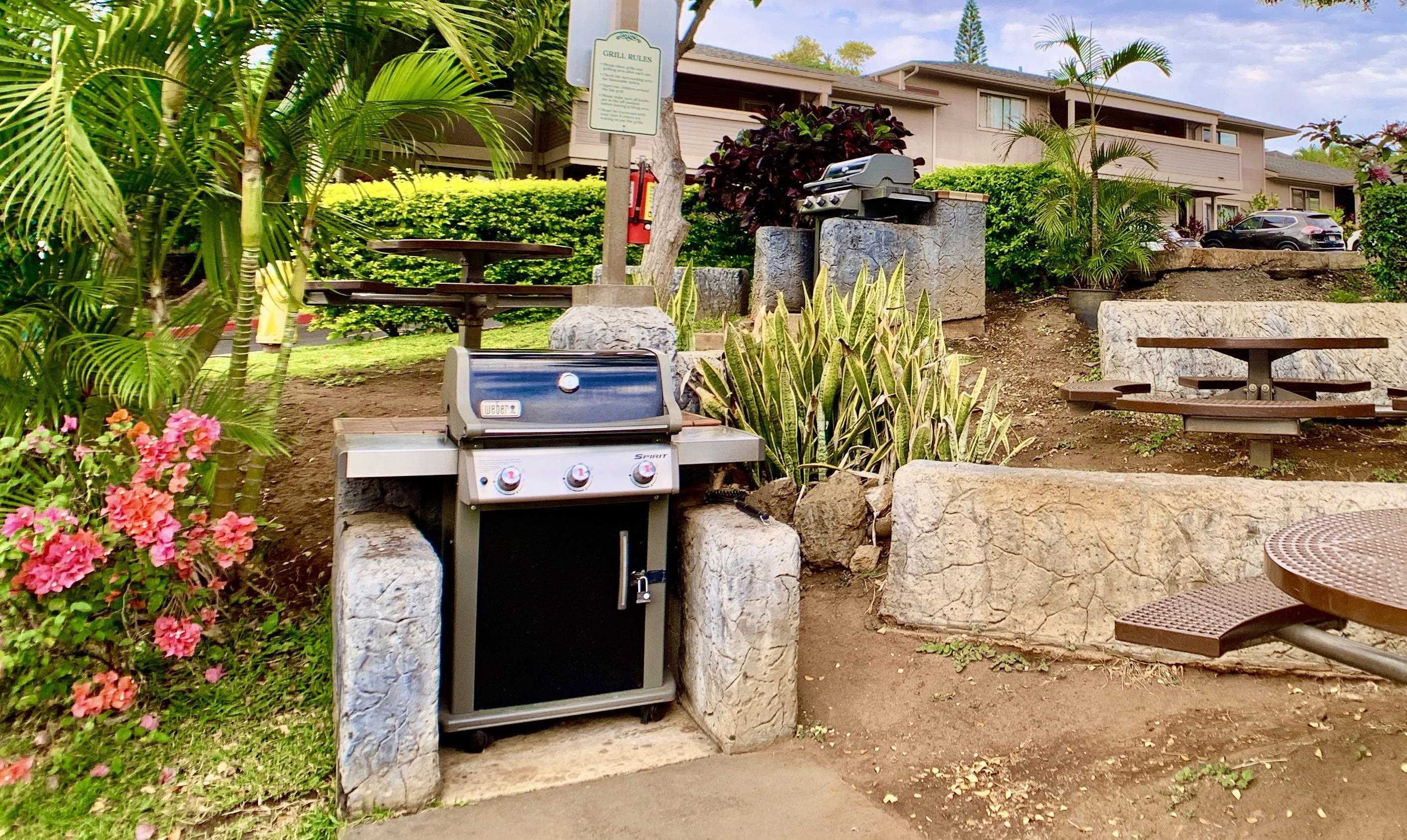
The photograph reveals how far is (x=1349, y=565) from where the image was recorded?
1.67 metres

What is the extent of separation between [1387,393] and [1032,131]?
4.01 metres

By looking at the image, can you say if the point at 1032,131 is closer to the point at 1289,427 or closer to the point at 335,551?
the point at 1289,427

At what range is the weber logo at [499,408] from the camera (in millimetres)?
2467

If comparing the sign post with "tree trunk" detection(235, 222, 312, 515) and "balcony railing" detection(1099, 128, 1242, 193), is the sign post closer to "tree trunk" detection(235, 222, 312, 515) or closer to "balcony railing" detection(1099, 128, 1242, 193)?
"tree trunk" detection(235, 222, 312, 515)

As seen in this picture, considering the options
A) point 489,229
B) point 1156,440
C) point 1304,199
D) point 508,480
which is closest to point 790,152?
point 489,229

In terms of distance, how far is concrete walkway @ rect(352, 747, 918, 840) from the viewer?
7.28 ft

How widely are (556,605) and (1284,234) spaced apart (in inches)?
808

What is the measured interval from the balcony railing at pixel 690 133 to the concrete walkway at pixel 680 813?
14452 millimetres

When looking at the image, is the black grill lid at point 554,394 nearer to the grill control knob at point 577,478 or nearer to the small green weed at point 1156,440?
the grill control knob at point 577,478


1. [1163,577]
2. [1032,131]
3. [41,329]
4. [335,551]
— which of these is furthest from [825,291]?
[1032,131]

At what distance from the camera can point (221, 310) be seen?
123 inches

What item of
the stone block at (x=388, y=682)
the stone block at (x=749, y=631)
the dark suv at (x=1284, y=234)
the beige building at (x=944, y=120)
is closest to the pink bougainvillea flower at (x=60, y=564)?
the stone block at (x=388, y=682)

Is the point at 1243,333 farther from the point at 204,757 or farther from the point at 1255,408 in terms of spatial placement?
the point at 204,757

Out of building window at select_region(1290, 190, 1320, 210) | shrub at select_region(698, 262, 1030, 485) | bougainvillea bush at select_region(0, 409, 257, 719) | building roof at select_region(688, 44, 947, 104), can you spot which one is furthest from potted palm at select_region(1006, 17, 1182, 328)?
building window at select_region(1290, 190, 1320, 210)
